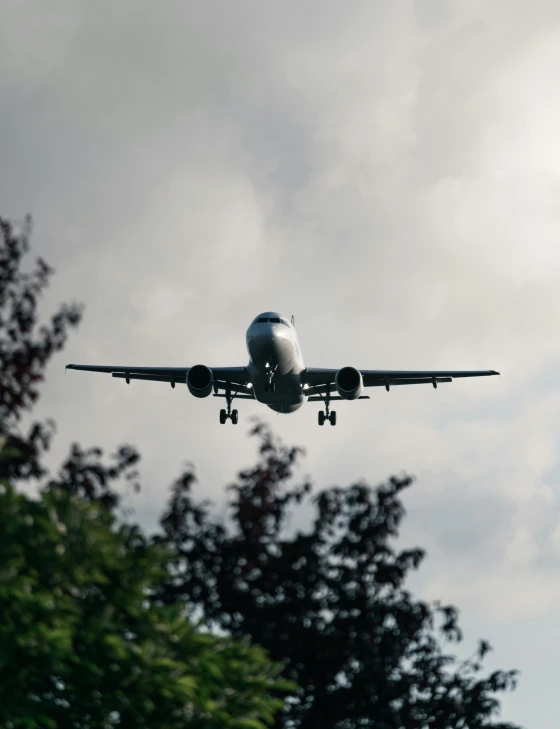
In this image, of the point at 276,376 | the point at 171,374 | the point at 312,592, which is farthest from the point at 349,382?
the point at 312,592

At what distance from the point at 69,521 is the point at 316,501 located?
310 inches

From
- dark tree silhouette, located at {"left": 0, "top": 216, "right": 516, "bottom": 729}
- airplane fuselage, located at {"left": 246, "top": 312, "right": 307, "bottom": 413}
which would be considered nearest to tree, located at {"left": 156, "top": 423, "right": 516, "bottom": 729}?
dark tree silhouette, located at {"left": 0, "top": 216, "right": 516, "bottom": 729}

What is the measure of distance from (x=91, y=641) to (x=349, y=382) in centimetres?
3396

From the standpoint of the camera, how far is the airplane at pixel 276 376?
42.7m

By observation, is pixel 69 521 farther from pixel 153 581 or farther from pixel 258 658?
pixel 258 658

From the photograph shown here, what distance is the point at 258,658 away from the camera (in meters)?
13.8

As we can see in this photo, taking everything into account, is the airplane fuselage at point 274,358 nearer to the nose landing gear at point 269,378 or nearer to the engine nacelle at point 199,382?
the nose landing gear at point 269,378

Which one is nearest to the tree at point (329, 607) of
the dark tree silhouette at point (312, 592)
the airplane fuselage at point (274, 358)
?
the dark tree silhouette at point (312, 592)

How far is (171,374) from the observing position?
5222 centimetres

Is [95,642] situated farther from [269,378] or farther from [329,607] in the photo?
[269,378]

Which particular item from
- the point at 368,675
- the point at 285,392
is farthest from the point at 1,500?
the point at 285,392

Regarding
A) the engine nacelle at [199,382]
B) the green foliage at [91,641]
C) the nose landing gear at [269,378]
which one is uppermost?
the engine nacelle at [199,382]

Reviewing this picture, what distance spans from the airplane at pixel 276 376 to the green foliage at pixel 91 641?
29067mm

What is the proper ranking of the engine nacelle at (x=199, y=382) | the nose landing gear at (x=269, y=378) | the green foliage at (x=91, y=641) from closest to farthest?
the green foliage at (x=91, y=641)
the nose landing gear at (x=269, y=378)
the engine nacelle at (x=199, y=382)
